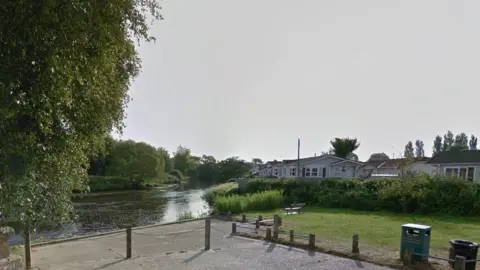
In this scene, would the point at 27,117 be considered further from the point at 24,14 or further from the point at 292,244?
the point at 292,244

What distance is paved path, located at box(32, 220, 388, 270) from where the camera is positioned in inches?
314

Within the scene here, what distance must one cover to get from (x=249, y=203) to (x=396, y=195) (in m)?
8.83

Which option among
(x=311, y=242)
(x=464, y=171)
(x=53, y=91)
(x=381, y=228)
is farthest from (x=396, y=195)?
(x=53, y=91)

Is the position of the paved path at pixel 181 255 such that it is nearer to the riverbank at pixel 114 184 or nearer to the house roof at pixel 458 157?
the house roof at pixel 458 157

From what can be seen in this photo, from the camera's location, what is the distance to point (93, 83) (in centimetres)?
438

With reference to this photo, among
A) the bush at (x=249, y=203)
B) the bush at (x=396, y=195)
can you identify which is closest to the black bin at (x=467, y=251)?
the bush at (x=396, y=195)

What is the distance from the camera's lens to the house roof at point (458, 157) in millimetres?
28781

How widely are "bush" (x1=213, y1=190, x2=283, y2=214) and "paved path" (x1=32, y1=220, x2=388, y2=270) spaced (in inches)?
300

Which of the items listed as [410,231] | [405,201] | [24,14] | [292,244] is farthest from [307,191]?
[24,14]

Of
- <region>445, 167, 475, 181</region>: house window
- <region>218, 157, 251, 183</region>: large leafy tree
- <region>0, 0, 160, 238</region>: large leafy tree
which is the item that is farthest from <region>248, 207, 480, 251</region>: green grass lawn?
<region>218, 157, 251, 183</region>: large leafy tree

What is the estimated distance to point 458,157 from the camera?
98.6 ft

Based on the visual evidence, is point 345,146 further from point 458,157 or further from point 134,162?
point 134,162

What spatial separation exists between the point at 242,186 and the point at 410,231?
23680 millimetres

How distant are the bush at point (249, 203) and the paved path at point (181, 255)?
762cm
